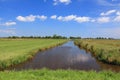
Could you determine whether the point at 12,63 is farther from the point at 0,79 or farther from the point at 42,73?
the point at 0,79

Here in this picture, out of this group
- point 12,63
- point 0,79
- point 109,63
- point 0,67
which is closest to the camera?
point 0,79

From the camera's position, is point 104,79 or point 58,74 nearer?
point 104,79

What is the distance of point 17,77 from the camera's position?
12.4 m

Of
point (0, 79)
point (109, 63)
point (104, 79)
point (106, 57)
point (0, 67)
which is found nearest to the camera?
point (0, 79)

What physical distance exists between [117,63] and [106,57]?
3.10 m

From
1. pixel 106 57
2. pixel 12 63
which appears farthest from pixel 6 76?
pixel 106 57

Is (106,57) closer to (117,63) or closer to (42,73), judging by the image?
(117,63)

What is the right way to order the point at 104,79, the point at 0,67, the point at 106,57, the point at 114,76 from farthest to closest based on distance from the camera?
the point at 106,57 < the point at 0,67 < the point at 114,76 < the point at 104,79

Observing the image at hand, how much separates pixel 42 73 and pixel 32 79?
1.99 meters

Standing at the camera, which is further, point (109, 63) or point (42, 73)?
point (109, 63)

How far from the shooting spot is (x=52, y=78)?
39.9 ft

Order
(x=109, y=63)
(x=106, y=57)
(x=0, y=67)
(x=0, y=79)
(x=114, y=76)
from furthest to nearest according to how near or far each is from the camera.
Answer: (x=106, y=57)
(x=109, y=63)
(x=0, y=67)
(x=114, y=76)
(x=0, y=79)

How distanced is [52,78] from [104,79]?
312 centimetres

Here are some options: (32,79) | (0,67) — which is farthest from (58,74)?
(0,67)
